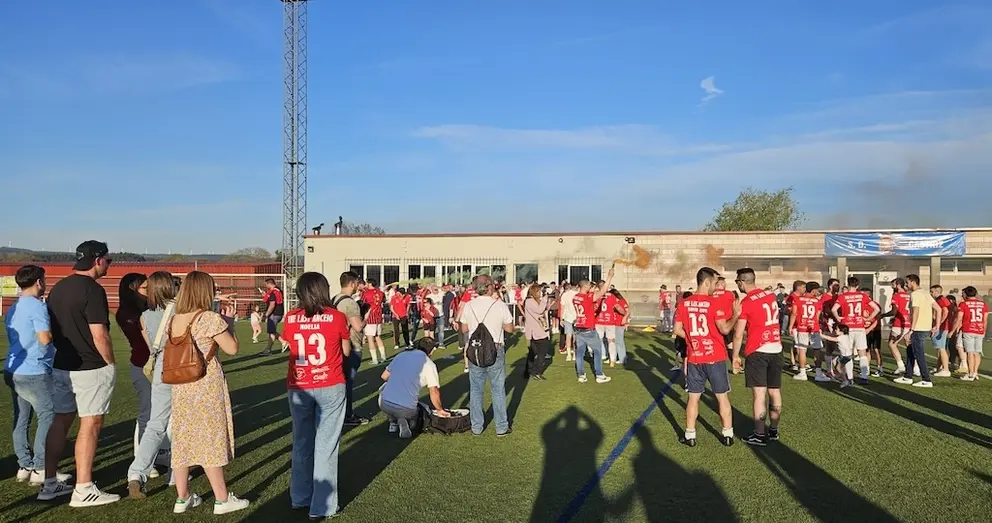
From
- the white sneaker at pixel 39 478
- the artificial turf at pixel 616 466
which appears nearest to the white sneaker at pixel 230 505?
the artificial turf at pixel 616 466

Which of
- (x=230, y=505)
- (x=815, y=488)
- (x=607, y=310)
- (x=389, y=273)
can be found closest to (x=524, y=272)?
(x=389, y=273)

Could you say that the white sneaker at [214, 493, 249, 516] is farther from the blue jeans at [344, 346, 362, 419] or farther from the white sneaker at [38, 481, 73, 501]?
the blue jeans at [344, 346, 362, 419]

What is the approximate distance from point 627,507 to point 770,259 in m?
27.6

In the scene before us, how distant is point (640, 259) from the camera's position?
30.4 m

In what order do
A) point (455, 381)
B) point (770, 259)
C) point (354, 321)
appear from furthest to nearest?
point (770, 259) → point (455, 381) → point (354, 321)

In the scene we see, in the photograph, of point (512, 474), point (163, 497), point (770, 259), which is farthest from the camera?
point (770, 259)

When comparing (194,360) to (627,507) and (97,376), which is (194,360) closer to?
(97,376)

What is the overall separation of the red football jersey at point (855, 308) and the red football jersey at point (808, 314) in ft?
2.32

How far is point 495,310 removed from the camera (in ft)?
26.4

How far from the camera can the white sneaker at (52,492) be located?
5484mm

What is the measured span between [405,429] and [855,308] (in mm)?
8199

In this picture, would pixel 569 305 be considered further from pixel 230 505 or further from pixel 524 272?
pixel 524 272

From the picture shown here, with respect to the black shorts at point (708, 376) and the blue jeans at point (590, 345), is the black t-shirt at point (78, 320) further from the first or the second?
the blue jeans at point (590, 345)

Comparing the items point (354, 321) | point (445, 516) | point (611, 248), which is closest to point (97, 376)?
point (354, 321)
